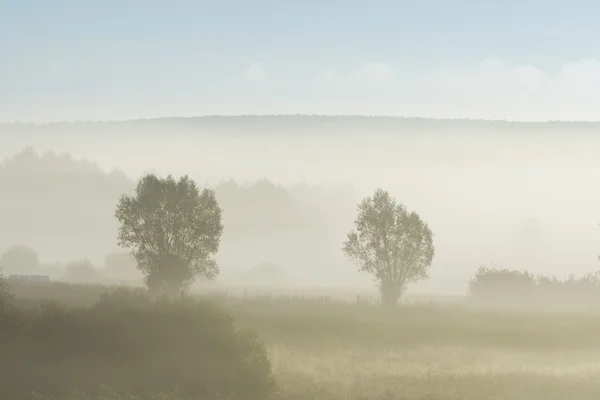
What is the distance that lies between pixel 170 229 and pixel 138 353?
47627mm

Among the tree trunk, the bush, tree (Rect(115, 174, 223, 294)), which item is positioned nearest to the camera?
the bush

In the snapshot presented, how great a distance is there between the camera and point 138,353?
161ft

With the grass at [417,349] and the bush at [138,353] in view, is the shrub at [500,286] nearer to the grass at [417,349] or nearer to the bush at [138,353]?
the grass at [417,349]

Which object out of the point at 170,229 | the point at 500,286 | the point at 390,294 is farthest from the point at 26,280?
the point at 500,286

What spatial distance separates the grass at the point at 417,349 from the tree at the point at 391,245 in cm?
970

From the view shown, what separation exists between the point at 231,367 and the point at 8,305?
14.5 meters

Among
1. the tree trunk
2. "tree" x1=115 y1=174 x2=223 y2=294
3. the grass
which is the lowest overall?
the grass

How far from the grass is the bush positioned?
3.41 meters

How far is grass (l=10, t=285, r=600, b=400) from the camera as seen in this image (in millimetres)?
54375

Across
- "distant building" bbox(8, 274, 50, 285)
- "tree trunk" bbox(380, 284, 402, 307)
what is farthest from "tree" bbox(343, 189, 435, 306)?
"distant building" bbox(8, 274, 50, 285)

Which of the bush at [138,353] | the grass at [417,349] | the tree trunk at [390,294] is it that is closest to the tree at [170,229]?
the grass at [417,349]

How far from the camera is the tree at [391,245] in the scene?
105188 millimetres

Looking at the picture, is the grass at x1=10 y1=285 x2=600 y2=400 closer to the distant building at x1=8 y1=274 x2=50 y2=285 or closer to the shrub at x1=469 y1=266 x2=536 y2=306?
the distant building at x1=8 y1=274 x2=50 y2=285

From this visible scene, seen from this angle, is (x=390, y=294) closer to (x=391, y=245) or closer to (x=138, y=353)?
(x=391, y=245)
